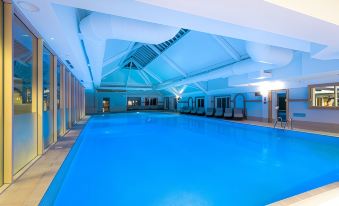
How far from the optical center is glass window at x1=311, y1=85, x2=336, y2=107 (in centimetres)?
746

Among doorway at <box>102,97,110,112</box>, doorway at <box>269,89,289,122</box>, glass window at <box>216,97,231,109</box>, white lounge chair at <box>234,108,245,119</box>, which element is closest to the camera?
doorway at <box>269,89,289,122</box>

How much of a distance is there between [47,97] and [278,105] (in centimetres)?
1030

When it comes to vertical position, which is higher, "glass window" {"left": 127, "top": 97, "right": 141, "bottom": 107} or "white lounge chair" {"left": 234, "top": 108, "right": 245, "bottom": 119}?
"glass window" {"left": 127, "top": 97, "right": 141, "bottom": 107}

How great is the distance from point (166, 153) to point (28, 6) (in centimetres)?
377

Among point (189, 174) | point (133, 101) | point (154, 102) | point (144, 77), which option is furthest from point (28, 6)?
point (154, 102)

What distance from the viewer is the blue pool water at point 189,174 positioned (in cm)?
254

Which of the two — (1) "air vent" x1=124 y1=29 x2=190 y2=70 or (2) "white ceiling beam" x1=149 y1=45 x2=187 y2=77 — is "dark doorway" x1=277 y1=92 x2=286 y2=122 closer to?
(2) "white ceiling beam" x1=149 y1=45 x2=187 y2=77

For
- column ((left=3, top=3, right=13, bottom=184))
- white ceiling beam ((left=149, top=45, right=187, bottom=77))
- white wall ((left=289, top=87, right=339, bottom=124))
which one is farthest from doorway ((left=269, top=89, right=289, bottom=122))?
column ((left=3, top=3, right=13, bottom=184))

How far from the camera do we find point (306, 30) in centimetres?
255

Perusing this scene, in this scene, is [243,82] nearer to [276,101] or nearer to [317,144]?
[276,101]

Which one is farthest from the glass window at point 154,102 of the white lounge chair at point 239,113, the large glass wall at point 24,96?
the large glass wall at point 24,96

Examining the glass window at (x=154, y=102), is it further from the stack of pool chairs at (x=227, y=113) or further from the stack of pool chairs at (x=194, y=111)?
the stack of pool chairs at (x=227, y=113)

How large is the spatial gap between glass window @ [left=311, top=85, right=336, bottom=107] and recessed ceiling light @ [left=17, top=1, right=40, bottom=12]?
9370 millimetres

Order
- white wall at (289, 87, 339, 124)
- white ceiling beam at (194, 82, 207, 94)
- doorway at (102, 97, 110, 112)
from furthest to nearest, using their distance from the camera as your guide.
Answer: doorway at (102, 97, 110, 112), white ceiling beam at (194, 82, 207, 94), white wall at (289, 87, 339, 124)
